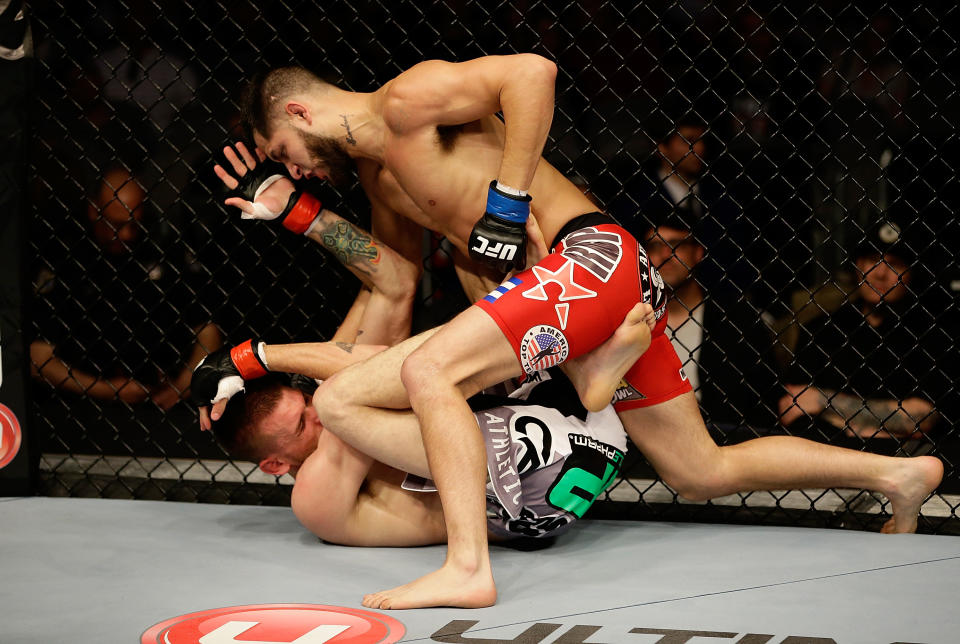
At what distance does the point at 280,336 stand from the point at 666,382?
4.17 ft

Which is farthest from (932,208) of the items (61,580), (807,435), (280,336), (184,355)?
(61,580)

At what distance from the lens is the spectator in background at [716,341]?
2.71 metres

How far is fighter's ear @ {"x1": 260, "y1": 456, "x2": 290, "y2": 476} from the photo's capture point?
211cm

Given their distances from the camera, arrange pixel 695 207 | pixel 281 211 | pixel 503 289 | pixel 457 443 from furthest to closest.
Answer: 1. pixel 695 207
2. pixel 281 211
3. pixel 503 289
4. pixel 457 443

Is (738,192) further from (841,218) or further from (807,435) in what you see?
(807,435)

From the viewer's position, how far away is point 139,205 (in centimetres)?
284

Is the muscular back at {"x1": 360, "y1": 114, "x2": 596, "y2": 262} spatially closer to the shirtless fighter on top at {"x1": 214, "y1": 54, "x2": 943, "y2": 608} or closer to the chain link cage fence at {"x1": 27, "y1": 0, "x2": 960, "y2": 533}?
the shirtless fighter on top at {"x1": 214, "y1": 54, "x2": 943, "y2": 608}

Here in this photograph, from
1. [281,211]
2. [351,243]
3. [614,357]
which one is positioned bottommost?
[614,357]

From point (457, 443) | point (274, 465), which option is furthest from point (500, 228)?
point (274, 465)

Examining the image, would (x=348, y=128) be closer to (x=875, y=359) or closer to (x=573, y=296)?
(x=573, y=296)

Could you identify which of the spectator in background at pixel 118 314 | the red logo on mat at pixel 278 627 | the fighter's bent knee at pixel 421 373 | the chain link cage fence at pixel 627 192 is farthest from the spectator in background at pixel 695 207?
the red logo on mat at pixel 278 627

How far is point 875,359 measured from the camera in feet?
9.11

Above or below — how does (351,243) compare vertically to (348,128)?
below

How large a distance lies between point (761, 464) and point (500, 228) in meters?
0.85
